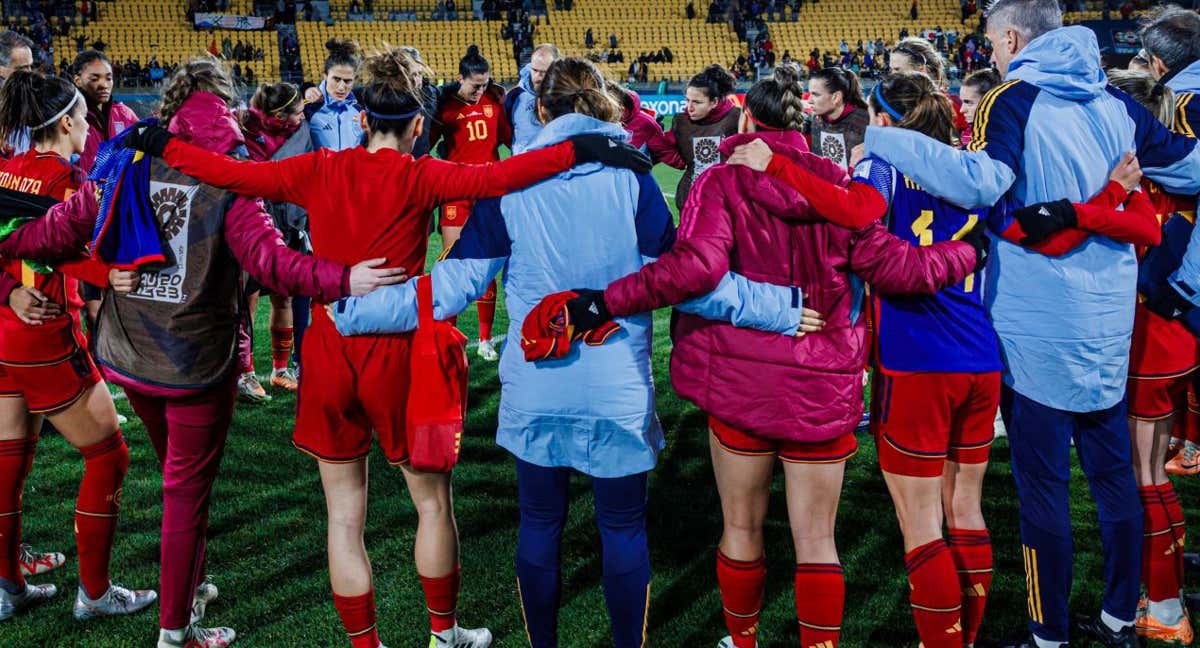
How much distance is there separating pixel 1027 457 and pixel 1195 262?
3.16 ft

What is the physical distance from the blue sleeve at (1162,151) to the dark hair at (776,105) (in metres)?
1.14

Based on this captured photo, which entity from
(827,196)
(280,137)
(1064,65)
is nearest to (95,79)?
(280,137)

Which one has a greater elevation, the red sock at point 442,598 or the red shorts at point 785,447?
the red shorts at point 785,447

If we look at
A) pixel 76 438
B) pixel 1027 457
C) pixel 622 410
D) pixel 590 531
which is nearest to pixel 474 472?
pixel 590 531

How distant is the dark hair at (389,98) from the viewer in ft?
9.39

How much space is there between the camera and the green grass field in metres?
3.58

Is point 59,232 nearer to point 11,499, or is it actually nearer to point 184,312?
point 184,312

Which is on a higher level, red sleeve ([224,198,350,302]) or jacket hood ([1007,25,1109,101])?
jacket hood ([1007,25,1109,101])

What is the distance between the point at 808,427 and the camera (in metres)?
2.79

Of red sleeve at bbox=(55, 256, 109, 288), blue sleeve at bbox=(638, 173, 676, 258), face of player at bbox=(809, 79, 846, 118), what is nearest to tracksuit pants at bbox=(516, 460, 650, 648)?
blue sleeve at bbox=(638, 173, 676, 258)

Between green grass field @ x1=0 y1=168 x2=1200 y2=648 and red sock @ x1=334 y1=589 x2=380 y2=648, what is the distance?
366mm

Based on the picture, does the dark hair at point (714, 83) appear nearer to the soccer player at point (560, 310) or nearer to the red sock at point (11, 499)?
the soccer player at point (560, 310)

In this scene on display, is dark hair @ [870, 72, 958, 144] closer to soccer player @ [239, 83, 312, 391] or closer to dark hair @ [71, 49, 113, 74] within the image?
soccer player @ [239, 83, 312, 391]

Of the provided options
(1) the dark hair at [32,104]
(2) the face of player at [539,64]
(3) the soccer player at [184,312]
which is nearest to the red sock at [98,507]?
(3) the soccer player at [184,312]
